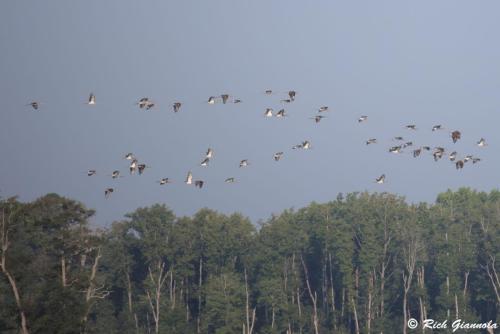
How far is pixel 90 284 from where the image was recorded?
229 feet

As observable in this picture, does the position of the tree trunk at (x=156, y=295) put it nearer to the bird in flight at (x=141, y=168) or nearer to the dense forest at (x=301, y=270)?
the dense forest at (x=301, y=270)

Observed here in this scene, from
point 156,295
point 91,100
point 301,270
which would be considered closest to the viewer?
point 91,100

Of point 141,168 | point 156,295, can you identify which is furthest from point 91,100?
point 156,295

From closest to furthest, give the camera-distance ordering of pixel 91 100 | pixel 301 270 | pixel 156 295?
pixel 91 100
pixel 156 295
pixel 301 270

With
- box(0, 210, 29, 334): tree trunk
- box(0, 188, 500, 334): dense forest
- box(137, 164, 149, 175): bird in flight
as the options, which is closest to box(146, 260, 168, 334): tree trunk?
box(0, 188, 500, 334): dense forest

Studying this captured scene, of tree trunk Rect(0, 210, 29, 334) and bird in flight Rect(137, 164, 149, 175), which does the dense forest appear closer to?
tree trunk Rect(0, 210, 29, 334)

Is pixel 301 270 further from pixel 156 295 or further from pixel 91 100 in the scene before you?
pixel 91 100

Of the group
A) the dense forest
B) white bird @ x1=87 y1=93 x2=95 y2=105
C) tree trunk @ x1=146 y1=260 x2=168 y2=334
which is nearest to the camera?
white bird @ x1=87 y1=93 x2=95 y2=105

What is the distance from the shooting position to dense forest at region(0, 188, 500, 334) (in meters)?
96.8

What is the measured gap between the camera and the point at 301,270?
11112cm

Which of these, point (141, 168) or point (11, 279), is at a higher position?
point (141, 168)

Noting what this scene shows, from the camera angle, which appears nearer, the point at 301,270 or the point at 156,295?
the point at 156,295

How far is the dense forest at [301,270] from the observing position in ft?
317

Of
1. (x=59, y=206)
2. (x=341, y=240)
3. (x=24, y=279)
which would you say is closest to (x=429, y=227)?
(x=341, y=240)
